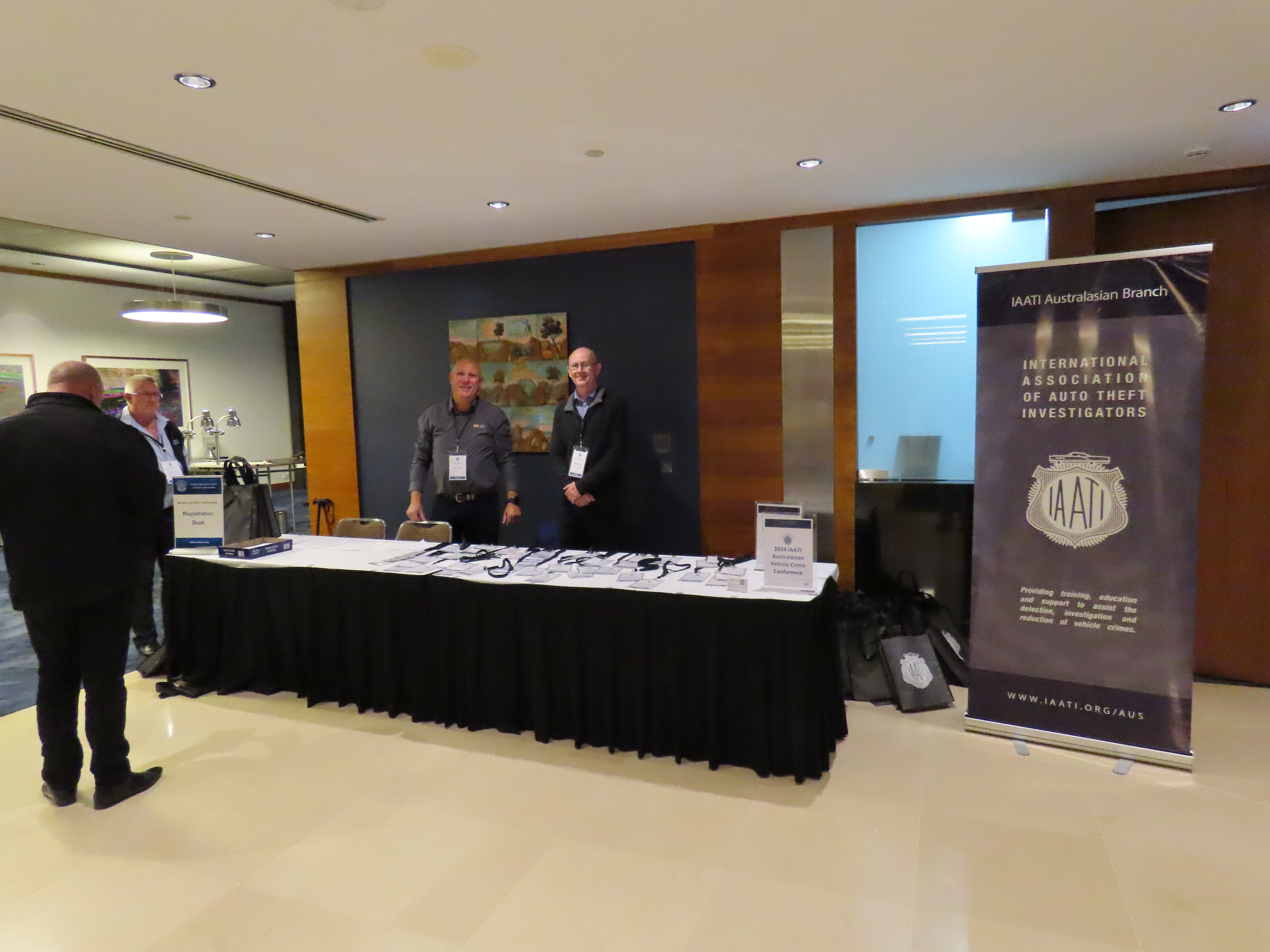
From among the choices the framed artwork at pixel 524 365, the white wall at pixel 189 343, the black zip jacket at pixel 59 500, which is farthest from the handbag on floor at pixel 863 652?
the white wall at pixel 189 343

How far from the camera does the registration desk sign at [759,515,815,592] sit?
2.65 metres

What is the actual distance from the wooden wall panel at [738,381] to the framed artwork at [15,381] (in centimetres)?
744

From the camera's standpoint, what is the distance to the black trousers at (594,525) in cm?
445

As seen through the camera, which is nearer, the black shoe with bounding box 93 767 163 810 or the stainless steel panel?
the black shoe with bounding box 93 767 163 810

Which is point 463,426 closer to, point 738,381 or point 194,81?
point 738,381

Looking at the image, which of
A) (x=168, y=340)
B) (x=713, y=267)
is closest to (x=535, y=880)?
(x=713, y=267)

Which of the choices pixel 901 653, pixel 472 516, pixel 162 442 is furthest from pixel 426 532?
pixel 901 653

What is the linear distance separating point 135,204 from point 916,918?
A: 4.95m

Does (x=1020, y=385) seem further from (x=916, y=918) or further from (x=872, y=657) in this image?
(x=916, y=918)

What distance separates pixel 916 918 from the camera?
6.64 ft

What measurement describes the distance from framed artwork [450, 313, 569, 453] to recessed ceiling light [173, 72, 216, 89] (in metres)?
2.80

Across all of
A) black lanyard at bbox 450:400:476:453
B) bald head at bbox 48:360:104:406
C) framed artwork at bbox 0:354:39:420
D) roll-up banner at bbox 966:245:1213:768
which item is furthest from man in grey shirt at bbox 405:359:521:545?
framed artwork at bbox 0:354:39:420

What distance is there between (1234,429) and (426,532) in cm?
444

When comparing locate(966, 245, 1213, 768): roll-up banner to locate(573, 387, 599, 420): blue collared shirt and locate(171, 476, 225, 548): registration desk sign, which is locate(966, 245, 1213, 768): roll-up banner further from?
locate(171, 476, 225, 548): registration desk sign
